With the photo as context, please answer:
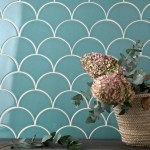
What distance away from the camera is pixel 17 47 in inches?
50.3

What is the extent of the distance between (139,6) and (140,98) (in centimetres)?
45

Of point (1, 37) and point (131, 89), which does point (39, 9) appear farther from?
point (131, 89)

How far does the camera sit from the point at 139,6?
1290mm

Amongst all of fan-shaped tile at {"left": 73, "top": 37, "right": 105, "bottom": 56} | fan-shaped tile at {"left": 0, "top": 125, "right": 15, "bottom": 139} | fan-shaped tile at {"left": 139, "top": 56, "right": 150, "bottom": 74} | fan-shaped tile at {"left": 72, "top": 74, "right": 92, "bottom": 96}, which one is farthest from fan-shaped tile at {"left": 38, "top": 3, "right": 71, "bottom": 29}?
fan-shaped tile at {"left": 0, "top": 125, "right": 15, "bottom": 139}

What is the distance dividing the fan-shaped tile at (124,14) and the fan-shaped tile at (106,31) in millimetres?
23

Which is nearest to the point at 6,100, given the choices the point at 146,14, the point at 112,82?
the point at 112,82

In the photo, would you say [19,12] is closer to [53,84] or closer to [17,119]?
[53,84]

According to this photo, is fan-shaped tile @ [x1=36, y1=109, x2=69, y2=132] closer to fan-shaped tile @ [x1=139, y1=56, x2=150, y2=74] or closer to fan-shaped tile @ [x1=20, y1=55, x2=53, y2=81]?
fan-shaped tile @ [x1=20, y1=55, x2=53, y2=81]

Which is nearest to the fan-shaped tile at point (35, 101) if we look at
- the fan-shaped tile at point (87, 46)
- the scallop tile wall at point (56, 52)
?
the scallop tile wall at point (56, 52)

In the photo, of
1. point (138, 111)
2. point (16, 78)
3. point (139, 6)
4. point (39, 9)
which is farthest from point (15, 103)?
point (139, 6)

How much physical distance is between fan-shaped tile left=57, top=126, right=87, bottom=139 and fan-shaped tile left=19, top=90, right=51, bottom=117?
107mm

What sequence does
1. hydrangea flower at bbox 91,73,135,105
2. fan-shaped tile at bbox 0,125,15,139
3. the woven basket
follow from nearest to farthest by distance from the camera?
→ hydrangea flower at bbox 91,73,135,105, the woven basket, fan-shaped tile at bbox 0,125,15,139

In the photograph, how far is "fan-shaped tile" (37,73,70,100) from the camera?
1.26 m

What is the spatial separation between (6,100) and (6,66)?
0.13 m
